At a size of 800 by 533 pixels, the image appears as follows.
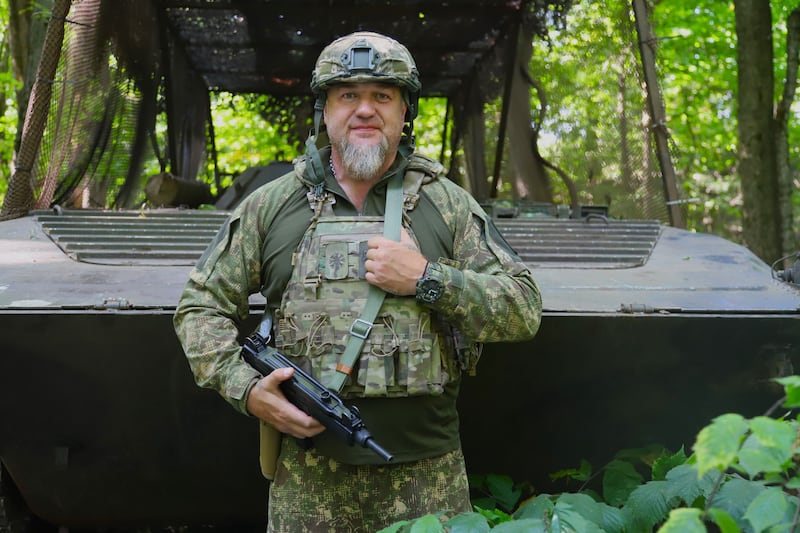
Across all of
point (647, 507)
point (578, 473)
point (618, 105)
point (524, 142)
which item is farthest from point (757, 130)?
point (647, 507)

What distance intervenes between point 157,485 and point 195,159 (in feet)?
11.8

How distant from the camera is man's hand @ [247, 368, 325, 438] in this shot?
2414 mm

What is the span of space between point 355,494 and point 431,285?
1.99 ft

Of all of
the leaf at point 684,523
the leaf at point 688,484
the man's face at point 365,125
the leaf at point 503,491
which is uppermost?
the man's face at point 365,125

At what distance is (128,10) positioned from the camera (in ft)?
19.3

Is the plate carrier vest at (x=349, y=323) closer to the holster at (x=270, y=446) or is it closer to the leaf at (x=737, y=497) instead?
the holster at (x=270, y=446)

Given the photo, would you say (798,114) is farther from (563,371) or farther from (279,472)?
(279,472)

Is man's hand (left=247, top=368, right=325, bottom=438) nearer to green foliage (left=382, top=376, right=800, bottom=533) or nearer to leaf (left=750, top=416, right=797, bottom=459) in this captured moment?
green foliage (left=382, top=376, right=800, bottom=533)

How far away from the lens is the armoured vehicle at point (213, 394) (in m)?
3.17

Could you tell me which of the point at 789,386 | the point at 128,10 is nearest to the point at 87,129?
the point at 128,10

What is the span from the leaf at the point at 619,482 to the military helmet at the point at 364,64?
1422 mm

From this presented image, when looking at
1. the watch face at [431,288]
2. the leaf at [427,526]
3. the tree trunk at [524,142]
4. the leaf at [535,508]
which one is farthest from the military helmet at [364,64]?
the tree trunk at [524,142]

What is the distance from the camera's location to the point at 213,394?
328 centimetres

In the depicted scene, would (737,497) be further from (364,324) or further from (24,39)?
(24,39)
